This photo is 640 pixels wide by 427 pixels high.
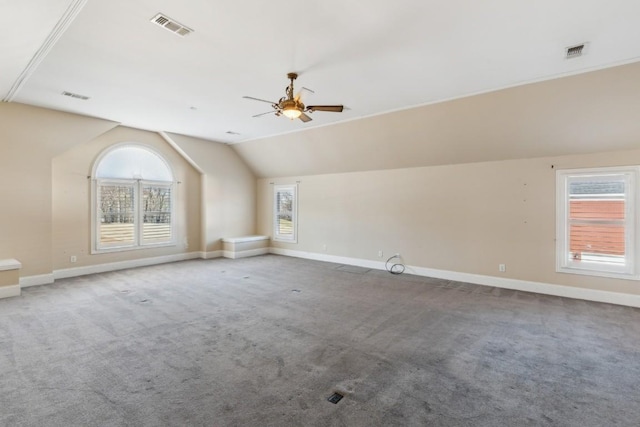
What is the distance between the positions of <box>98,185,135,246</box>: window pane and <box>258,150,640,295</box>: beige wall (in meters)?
4.16

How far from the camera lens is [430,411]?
7.27 feet

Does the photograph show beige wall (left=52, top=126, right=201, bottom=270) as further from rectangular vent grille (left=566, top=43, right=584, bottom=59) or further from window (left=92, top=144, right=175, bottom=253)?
rectangular vent grille (left=566, top=43, right=584, bottom=59)

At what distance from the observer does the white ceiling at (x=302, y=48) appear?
2.65 metres

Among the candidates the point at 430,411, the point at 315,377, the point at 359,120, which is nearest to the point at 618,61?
the point at 359,120

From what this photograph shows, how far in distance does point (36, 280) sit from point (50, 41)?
4.37m

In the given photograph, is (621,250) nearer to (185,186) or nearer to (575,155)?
(575,155)

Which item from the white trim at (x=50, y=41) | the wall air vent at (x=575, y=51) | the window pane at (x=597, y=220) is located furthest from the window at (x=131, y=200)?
the window pane at (x=597, y=220)

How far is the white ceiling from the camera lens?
2.65 meters

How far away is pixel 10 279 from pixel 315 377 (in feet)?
17.4

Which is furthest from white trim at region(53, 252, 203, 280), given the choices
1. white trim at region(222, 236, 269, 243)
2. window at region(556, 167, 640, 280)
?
window at region(556, 167, 640, 280)

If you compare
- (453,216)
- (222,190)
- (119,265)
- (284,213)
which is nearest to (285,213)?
(284,213)

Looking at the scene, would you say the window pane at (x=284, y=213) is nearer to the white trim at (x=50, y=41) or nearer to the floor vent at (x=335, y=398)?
the white trim at (x=50, y=41)

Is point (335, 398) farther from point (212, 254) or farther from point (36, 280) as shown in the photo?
point (212, 254)

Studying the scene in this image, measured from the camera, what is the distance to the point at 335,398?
235 cm
